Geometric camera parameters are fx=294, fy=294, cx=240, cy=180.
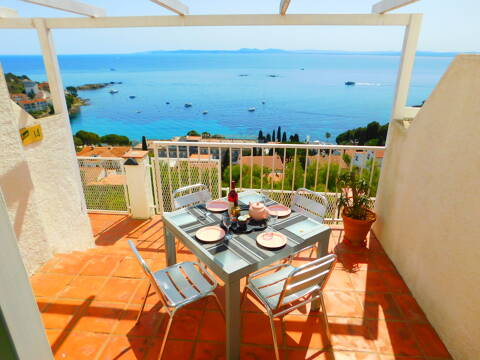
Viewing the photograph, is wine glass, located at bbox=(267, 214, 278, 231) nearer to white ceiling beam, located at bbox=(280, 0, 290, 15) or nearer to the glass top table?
the glass top table

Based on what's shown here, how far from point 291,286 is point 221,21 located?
239cm

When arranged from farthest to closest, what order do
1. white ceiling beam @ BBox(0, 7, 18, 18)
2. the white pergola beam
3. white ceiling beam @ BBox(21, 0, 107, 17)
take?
1. white ceiling beam @ BBox(0, 7, 18, 18)
2. the white pergola beam
3. white ceiling beam @ BBox(21, 0, 107, 17)

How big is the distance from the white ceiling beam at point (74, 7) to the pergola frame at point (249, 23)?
8cm

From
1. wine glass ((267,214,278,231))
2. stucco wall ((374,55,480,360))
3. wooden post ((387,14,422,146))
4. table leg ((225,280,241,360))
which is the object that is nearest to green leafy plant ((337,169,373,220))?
stucco wall ((374,55,480,360))

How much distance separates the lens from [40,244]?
2688mm

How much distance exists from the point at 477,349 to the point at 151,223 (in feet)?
10.7

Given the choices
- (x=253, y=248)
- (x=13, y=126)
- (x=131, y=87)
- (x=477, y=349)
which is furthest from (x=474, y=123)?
(x=131, y=87)

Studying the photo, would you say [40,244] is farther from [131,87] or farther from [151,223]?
[131,87]

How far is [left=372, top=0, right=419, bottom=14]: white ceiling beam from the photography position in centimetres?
218

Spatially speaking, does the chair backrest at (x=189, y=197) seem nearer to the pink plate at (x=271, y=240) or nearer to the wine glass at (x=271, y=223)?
the wine glass at (x=271, y=223)

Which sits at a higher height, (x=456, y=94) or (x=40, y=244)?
(x=456, y=94)

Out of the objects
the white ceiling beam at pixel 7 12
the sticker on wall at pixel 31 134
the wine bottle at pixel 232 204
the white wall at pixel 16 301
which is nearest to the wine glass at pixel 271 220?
the wine bottle at pixel 232 204

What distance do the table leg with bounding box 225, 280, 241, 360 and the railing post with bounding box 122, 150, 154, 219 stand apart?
7.88 feet

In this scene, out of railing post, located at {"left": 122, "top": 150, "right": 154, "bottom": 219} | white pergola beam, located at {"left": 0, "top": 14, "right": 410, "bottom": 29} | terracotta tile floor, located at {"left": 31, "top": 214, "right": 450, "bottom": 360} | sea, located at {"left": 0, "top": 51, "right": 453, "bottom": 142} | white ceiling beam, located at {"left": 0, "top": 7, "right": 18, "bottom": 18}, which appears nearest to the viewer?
A: terracotta tile floor, located at {"left": 31, "top": 214, "right": 450, "bottom": 360}
